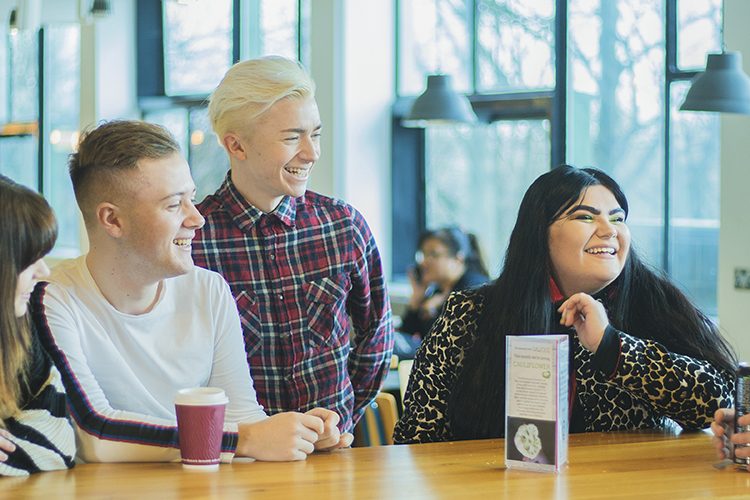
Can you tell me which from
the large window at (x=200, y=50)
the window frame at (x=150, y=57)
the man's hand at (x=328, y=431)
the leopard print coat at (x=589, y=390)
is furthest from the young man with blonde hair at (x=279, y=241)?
the window frame at (x=150, y=57)

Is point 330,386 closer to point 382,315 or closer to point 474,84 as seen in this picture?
point 382,315

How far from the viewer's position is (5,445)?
2.02 meters

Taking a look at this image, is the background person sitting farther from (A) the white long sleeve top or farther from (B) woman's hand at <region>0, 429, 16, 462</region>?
(B) woman's hand at <region>0, 429, 16, 462</region>

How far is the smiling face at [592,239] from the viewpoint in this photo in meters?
2.60

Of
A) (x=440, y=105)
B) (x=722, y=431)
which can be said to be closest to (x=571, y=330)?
(x=722, y=431)

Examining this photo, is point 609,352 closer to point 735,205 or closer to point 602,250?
point 602,250

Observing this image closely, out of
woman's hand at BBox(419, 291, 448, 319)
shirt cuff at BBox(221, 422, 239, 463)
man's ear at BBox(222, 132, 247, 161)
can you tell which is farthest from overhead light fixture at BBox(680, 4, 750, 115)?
shirt cuff at BBox(221, 422, 239, 463)

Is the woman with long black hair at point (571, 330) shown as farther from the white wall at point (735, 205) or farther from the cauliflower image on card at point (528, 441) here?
the white wall at point (735, 205)

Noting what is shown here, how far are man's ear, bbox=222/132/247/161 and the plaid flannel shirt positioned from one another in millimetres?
79

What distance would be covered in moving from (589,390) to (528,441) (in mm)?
545

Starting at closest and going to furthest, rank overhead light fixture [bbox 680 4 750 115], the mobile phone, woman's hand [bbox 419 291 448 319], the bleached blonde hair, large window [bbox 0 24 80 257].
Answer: the bleached blonde hair < overhead light fixture [bbox 680 4 750 115] < woman's hand [bbox 419 291 448 319] < the mobile phone < large window [bbox 0 24 80 257]

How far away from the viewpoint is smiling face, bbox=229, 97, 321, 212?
2.88 metres

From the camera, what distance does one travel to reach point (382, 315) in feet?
10.6

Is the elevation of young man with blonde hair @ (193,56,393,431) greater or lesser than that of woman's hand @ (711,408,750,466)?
greater
